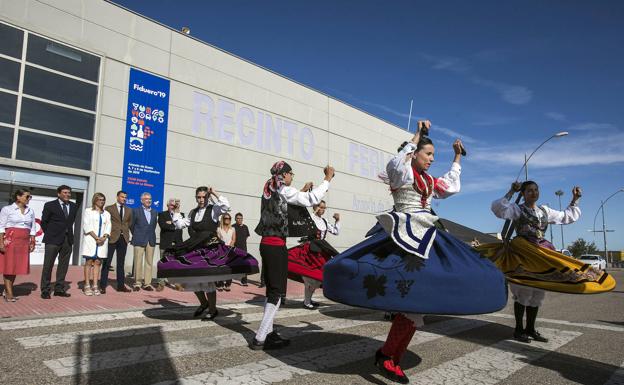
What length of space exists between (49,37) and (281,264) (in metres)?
12.9

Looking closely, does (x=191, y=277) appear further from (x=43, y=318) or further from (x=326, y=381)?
(x=326, y=381)

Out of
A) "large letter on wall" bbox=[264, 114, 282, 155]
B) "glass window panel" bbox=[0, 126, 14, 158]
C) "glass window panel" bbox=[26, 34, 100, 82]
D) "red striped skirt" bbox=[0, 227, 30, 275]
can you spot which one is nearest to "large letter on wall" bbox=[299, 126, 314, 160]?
"large letter on wall" bbox=[264, 114, 282, 155]

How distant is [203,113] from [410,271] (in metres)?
15.2

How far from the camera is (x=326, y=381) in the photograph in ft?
10.7

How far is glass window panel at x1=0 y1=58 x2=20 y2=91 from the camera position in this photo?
1209cm

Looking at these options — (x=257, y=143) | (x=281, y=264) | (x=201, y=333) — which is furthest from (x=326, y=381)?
(x=257, y=143)

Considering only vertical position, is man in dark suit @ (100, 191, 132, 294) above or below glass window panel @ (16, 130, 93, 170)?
below

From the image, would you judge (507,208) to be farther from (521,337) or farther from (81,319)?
(81,319)

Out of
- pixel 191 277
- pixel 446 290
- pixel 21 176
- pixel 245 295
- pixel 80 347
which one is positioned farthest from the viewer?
pixel 21 176

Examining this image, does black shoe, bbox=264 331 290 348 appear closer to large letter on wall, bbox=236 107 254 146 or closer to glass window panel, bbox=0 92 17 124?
glass window panel, bbox=0 92 17 124

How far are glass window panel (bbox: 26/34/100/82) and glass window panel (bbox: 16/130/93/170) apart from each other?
233cm

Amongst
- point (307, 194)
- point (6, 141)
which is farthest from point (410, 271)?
point (6, 141)

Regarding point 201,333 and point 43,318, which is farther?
point 43,318

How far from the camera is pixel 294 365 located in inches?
145
